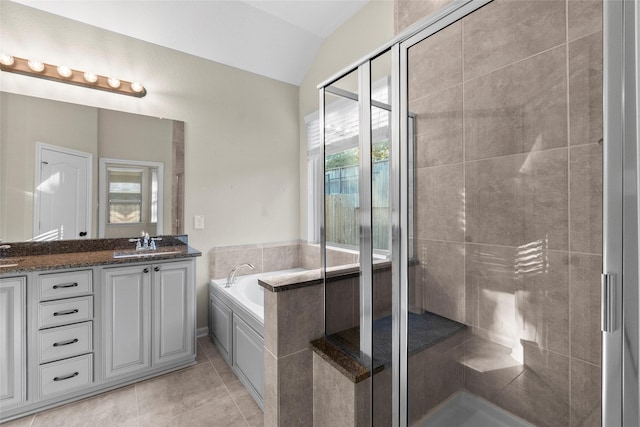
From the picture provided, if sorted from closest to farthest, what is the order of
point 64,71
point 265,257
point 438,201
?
1. point 438,201
2. point 64,71
3. point 265,257

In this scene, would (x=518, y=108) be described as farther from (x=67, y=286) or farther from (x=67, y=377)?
(x=67, y=377)

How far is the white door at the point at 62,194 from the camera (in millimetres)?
2078

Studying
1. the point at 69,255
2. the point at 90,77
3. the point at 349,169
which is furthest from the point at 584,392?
the point at 90,77

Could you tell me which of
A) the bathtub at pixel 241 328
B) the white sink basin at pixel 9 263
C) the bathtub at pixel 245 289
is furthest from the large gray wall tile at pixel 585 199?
the white sink basin at pixel 9 263

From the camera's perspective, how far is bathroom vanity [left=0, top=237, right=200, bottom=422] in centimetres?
167

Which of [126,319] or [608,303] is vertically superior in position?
[608,303]

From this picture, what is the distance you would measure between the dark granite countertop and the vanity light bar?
4.05 feet

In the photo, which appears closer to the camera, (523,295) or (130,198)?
(523,295)

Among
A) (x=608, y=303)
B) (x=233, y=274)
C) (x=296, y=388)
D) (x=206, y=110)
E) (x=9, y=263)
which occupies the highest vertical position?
(x=206, y=110)

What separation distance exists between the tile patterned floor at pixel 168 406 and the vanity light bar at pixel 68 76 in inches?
90.3

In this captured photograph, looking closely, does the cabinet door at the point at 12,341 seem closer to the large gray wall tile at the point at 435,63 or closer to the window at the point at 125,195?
the window at the point at 125,195

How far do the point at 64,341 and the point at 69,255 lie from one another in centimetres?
63

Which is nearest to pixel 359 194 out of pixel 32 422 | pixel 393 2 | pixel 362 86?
pixel 362 86

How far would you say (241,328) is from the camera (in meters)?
2.01
